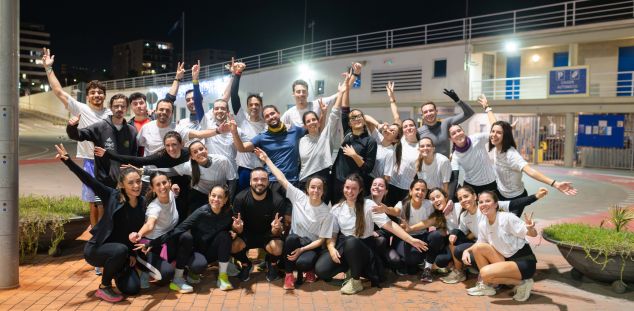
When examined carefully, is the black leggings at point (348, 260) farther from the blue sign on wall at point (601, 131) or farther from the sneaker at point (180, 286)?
the blue sign on wall at point (601, 131)

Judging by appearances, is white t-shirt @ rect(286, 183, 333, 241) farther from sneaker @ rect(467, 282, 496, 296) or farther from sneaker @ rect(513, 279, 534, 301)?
sneaker @ rect(513, 279, 534, 301)

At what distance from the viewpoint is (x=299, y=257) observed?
5.66 meters

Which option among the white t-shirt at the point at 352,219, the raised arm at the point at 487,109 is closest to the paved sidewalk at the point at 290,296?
the white t-shirt at the point at 352,219

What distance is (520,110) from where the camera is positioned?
72.7 ft

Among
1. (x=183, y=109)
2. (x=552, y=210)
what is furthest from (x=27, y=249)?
(x=183, y=109)

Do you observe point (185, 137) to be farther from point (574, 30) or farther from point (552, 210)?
point (574, 30)

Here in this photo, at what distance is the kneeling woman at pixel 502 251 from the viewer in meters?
5.25

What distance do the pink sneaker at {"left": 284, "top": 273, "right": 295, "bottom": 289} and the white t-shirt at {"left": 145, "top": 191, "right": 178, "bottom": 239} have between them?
54.5 inches

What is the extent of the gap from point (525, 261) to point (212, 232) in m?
3.35

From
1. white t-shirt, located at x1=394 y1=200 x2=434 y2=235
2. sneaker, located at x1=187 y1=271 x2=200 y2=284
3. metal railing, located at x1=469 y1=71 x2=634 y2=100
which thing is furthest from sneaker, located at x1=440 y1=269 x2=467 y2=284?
metal railing, located at x1=469 y1=71 x2=634 y2=100

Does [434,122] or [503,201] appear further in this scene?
[434,122]

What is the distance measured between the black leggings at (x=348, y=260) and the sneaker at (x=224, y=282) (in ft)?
3.16

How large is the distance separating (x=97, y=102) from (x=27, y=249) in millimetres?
1986

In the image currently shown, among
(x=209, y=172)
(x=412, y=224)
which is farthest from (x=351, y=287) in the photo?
(x=209, y=172)
